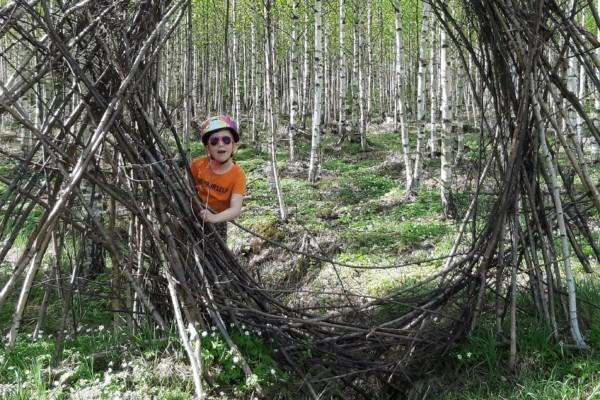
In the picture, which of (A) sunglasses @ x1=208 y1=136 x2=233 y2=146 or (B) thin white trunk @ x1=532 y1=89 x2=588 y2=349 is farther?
(A) sunglasses @ x1=208 y1=136 x2=233 y2=146

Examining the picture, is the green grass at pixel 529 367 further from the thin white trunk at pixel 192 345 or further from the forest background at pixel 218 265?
the thin white trunk at pixel 192 345

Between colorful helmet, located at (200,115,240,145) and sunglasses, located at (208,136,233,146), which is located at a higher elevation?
colorful helmet, located at (200,115,240,145)

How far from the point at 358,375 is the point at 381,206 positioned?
6.18m

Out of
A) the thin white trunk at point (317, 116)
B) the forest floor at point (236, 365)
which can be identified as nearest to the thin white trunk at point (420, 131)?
the thin white trunk at point (317, 116)

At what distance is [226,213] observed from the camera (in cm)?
319

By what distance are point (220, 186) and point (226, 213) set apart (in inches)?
12.7

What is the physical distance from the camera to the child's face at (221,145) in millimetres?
3406

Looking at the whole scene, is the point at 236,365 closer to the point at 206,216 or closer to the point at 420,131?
the point at 206,216

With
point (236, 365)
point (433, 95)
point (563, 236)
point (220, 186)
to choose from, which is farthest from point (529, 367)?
point (433, 95)

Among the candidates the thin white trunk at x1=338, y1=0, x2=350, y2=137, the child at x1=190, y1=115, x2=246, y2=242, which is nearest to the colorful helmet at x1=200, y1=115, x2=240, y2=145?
the child at x1=190, y1=115, x2=246, y2=242

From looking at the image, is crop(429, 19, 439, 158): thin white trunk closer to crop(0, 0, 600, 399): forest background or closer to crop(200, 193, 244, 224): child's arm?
crop(0, 0, 600, 399): forest background

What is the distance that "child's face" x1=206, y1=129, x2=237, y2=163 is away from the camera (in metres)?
3.41

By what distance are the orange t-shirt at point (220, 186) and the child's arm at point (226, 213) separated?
7 cm

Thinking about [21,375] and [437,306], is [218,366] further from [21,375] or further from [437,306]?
[437,306]
